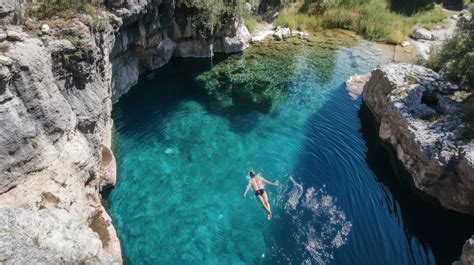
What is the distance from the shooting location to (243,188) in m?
16.2

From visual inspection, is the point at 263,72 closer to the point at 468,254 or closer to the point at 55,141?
the point at 55,141

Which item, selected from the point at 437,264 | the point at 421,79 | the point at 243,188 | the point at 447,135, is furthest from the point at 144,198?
the point at 421,79

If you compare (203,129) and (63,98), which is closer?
(63,98)

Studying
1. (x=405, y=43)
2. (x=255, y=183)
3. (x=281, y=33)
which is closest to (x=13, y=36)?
(x=255, y=183)

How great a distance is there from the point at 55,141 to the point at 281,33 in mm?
26544

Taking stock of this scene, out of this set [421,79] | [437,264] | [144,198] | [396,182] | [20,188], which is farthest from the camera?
[421,79]

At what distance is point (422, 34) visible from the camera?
34.4 m

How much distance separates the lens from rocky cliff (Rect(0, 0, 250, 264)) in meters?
8.73

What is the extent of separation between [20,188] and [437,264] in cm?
1379

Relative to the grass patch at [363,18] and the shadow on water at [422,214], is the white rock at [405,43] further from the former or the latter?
the shadow on water at [422,214]

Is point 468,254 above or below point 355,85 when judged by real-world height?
below

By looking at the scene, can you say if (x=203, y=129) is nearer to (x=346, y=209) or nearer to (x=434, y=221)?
(x=346, y=209)

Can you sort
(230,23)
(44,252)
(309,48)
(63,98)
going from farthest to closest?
(309,48) → (230,23) → (63,98) → (44,252)

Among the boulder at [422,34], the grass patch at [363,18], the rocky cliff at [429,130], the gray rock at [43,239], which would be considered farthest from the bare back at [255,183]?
the boulder at [422,34]
